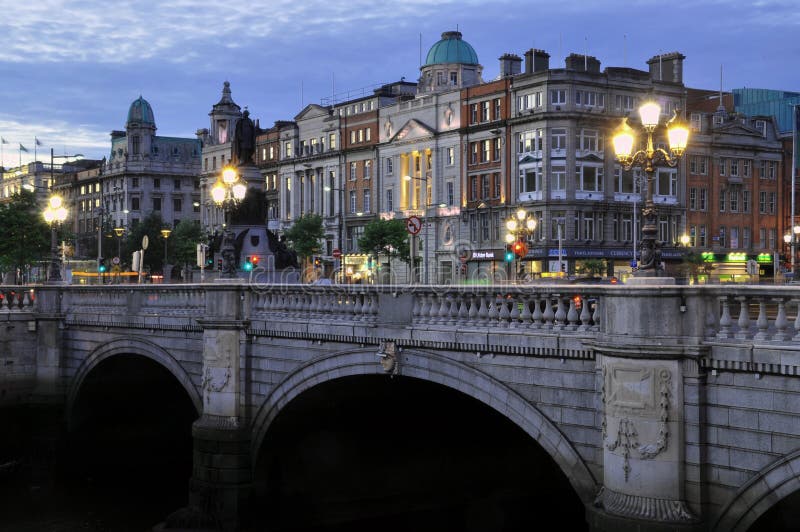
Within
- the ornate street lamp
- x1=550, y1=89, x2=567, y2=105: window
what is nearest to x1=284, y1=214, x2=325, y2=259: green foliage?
x1=550, y1=89, x2=567, y2=105: window

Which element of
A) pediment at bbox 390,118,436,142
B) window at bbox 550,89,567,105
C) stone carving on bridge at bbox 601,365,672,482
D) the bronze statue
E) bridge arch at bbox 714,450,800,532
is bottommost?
bridge arch at bbox 714,450,800,532

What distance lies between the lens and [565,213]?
78.6 m

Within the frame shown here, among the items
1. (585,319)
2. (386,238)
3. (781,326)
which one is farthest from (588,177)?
(781,326)

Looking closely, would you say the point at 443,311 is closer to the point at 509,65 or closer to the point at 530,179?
the point at 530,179

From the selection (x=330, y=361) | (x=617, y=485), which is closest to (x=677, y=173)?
(x=330, y=361)

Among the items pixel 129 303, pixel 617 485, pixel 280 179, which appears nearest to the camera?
pixel 617 485

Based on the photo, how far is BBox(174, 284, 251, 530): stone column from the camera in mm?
25750

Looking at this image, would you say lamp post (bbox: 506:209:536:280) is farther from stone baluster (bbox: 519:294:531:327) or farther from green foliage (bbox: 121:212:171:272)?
green foliage (bbox: 121:212:171:272)

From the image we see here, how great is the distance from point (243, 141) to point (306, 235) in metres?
62.1

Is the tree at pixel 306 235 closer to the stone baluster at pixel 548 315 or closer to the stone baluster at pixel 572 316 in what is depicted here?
the stone baluster at pixel 548 315

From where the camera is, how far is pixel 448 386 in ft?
65.6

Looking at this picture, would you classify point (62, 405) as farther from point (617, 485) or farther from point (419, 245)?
point (419, 245)

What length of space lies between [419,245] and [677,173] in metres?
23.3

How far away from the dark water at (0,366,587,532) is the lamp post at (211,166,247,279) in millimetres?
4218
